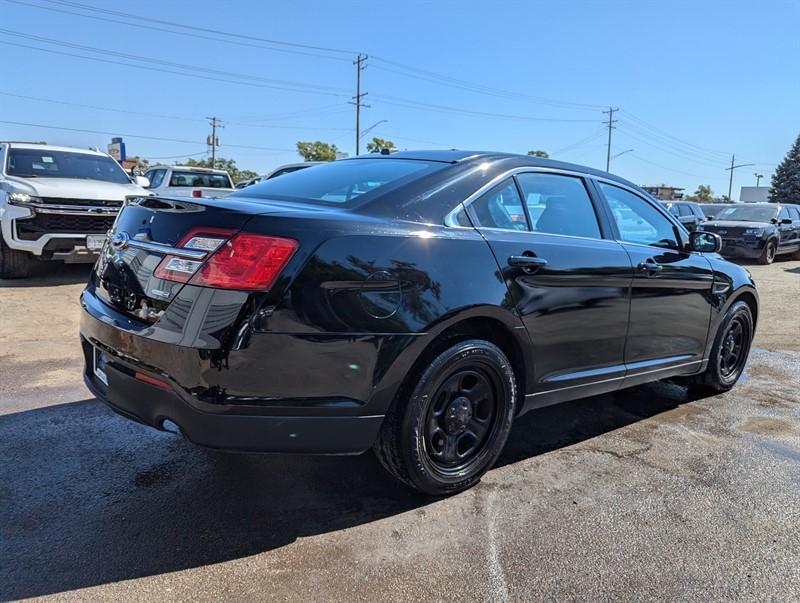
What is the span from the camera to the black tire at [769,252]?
52.0ft

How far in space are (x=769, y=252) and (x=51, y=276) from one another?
1631 cm

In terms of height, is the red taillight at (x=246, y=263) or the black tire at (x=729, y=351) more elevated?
the red taillight at (x=246, y=263)

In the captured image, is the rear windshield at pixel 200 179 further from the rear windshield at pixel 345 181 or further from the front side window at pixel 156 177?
the rear windshield at pixel 345 181

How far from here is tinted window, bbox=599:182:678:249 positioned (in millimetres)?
3904


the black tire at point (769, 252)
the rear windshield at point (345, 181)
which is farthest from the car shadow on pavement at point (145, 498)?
the black tire at point (769, 252)

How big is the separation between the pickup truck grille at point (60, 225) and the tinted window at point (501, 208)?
6542 mm

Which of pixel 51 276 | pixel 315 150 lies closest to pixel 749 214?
pixel 51 276

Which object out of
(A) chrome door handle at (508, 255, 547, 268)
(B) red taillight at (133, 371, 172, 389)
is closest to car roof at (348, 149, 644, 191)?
(A) chrome door handle at (508, 255, 547, 268)

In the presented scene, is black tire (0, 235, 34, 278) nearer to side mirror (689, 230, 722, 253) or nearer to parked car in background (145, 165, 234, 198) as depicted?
parked car in background (145, 165, 234, 198)

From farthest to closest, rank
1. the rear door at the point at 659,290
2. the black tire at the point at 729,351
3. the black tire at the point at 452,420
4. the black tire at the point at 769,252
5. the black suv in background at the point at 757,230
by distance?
the black tire at the point at 769,252 → the black suv in background at the point at 757,230 → the black tire at the point at 729,351 → the rear door at the point at 659,290 → the black tire at the point at 452,420

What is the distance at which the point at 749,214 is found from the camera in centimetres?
1695

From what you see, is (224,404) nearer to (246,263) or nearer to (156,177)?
(246,263)

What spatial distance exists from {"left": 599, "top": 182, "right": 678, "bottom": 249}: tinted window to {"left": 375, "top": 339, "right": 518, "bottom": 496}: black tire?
1451mm

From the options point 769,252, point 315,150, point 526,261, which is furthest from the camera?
point 315,150
